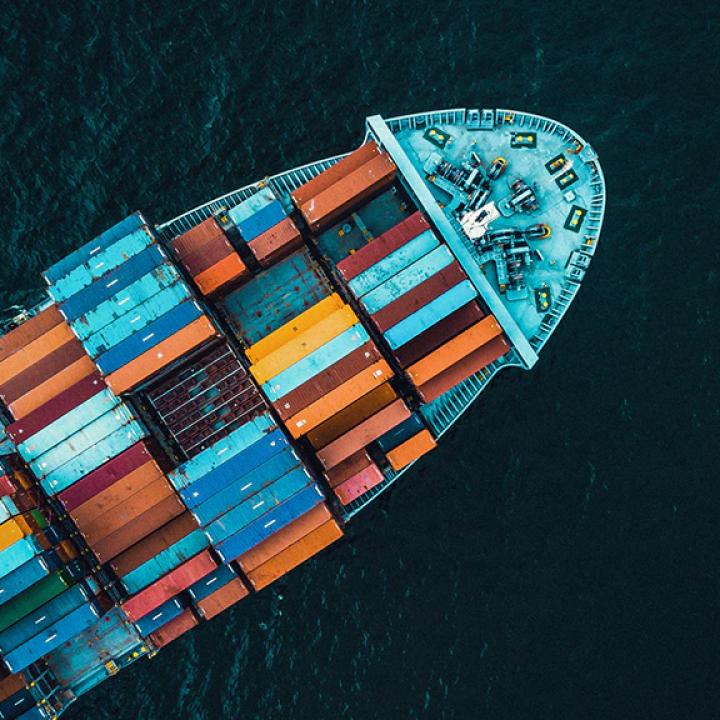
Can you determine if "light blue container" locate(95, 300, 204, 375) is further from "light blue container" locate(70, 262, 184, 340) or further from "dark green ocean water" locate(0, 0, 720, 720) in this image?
"dark green ocean water" locate(0, 0, 720, 720)

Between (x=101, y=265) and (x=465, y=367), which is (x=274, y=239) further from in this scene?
(x=465, y=367)

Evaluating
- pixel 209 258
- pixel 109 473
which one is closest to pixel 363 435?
pixel 209 258

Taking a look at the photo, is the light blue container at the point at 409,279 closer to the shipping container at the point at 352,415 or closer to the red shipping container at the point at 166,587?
the shipping container at the point at 352,415

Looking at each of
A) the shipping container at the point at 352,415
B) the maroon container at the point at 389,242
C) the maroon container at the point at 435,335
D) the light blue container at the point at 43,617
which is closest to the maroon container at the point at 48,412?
the light blue container at the point at 43,617

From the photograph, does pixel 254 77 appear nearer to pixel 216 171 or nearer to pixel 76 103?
pixel 216 171

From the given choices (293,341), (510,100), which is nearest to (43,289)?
(293,341)
